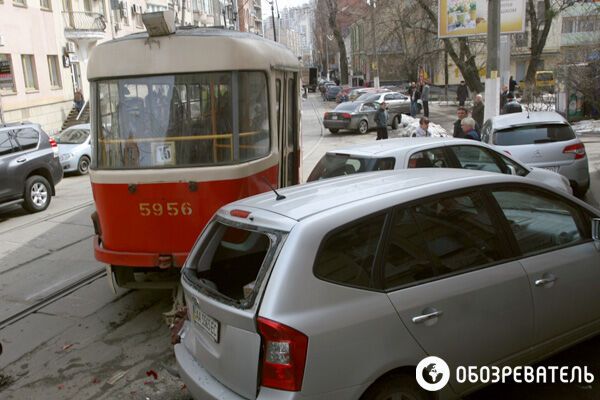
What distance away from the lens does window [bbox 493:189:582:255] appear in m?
3.75

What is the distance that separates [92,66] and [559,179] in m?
6.47

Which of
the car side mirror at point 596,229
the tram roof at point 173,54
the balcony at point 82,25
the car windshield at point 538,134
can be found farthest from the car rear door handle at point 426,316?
the balcony at point 82,25

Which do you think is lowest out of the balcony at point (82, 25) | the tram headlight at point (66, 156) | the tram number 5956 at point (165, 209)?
the tram headlight at point (66, 156)

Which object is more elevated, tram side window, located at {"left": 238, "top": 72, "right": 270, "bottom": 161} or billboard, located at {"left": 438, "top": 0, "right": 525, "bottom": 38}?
billboard, located at {"left": 438, "top": 0, "right": 525, "bottom": 38}

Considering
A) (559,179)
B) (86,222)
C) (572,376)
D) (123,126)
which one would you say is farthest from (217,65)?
(86,222)

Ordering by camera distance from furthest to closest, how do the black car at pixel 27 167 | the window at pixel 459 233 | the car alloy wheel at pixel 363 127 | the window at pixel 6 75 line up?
the car alloy wheel at pixel 363 127 < the window at pixel 6 75 < the black car at pixel 27 167 < the window at pixel 459 233

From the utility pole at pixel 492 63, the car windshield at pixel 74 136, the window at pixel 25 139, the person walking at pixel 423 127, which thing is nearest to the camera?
the person walking at pixel 423 127

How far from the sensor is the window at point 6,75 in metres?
24.3

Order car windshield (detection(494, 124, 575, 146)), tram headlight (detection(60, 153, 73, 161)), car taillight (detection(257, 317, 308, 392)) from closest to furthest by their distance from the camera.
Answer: car taillight (detection(257, 317, 308, 392)), car windshield (detection(494, 124, 575, 146)), tram headlight (detection(60, 153, 73, 161))

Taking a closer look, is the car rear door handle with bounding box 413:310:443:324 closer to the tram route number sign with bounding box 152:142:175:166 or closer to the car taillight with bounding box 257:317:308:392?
the car taillight with bounding box 257:317:308:392

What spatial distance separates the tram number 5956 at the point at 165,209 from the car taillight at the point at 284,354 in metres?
2.83

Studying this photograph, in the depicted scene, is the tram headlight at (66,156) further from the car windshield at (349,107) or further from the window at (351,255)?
the window at (351,255)

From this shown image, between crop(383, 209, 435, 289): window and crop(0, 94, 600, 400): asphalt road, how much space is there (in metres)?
1.38

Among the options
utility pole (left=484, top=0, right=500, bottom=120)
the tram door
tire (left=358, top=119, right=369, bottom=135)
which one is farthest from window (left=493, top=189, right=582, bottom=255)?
tire (left=358, top=119, right=369, bottom=135)
